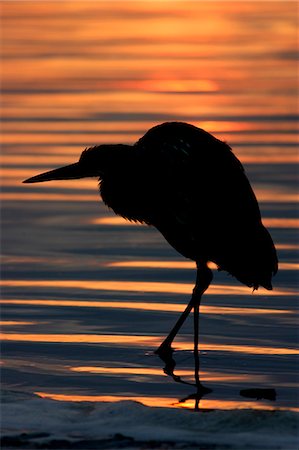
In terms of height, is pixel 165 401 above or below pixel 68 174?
below

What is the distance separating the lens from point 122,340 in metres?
11.0

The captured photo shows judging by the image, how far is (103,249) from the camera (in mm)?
13773

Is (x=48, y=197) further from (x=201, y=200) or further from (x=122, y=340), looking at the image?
(x=122, y=340)

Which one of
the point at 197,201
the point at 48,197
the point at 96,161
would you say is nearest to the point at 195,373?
the point at 197,201

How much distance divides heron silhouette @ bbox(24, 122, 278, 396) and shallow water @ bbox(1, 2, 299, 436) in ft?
1.58

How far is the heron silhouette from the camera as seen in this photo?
11.1 metres

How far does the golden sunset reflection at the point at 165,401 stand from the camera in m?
9.26

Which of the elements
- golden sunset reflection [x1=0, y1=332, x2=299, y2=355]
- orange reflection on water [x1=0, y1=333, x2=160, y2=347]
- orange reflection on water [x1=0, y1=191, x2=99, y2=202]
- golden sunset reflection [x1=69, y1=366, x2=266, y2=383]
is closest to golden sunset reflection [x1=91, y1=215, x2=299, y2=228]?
orange reflection on water [x1=0, y1=191, x2=99, y2=202]

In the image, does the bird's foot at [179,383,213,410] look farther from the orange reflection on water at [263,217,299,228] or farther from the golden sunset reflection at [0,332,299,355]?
the orange reflection on water at [263,217,299,228]

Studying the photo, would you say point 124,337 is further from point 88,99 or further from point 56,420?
point 88,99

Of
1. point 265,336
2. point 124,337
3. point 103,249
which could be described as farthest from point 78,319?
point 103,249

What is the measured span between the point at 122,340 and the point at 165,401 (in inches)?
62.1

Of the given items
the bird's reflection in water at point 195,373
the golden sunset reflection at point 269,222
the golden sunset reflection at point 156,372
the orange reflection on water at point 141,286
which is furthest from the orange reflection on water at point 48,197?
the golden sunset reflection at point 156,372

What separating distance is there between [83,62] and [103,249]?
10.6 m
